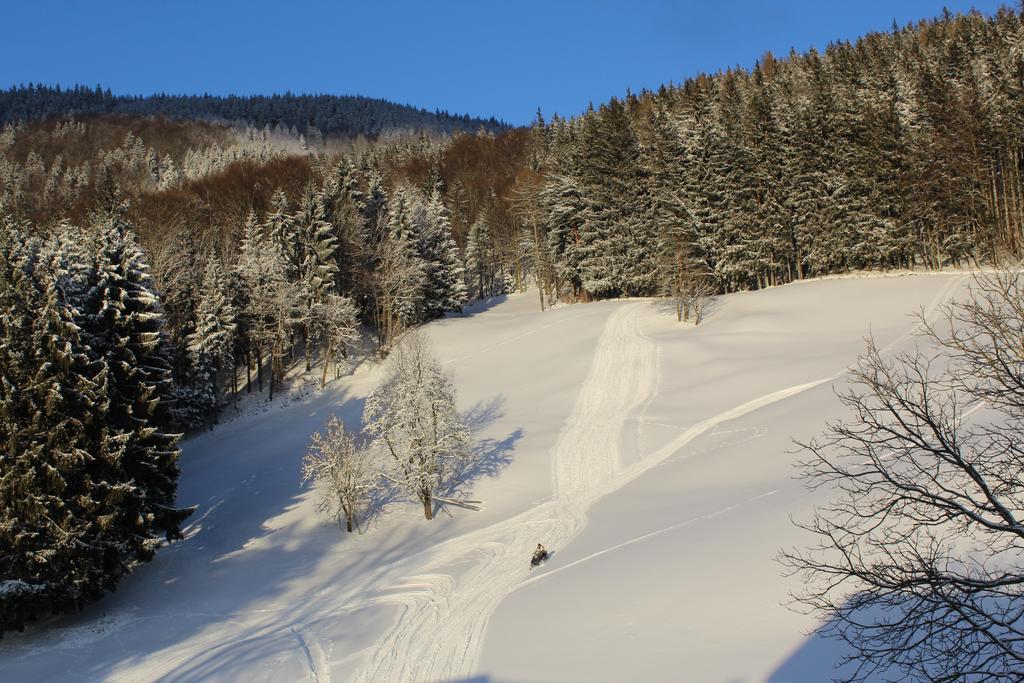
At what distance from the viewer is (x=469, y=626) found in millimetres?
16188

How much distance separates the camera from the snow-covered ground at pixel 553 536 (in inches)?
533

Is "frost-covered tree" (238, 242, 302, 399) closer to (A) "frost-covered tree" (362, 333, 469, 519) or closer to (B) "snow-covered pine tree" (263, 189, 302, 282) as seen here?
(B) "snow-covered pine tree" (263, 189, 302, 282)

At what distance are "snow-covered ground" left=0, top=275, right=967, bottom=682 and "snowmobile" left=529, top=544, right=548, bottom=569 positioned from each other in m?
0.35

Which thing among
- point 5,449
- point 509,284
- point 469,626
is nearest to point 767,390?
point 469,626

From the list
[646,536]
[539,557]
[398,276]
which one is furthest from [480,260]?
[646,536]

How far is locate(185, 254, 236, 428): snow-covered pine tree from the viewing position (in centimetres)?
4022

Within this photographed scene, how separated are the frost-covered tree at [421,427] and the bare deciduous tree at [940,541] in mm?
14494

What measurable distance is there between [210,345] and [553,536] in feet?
93.1

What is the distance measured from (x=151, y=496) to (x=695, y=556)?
60.2ft

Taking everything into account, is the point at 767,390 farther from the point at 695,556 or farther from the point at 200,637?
the point at 200,637

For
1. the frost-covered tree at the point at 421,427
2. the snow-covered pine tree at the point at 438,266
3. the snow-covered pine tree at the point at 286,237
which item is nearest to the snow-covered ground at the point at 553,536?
the frost-covered tree at the point at 421,427

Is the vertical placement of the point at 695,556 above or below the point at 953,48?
below

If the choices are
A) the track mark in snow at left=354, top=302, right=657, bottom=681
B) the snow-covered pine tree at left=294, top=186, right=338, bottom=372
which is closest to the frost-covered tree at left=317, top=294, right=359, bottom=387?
the snow-covered pine tree at left=294, top=186, right=338, bottom=372

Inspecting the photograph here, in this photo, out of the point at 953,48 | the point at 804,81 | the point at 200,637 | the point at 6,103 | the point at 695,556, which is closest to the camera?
the point at 695,556
